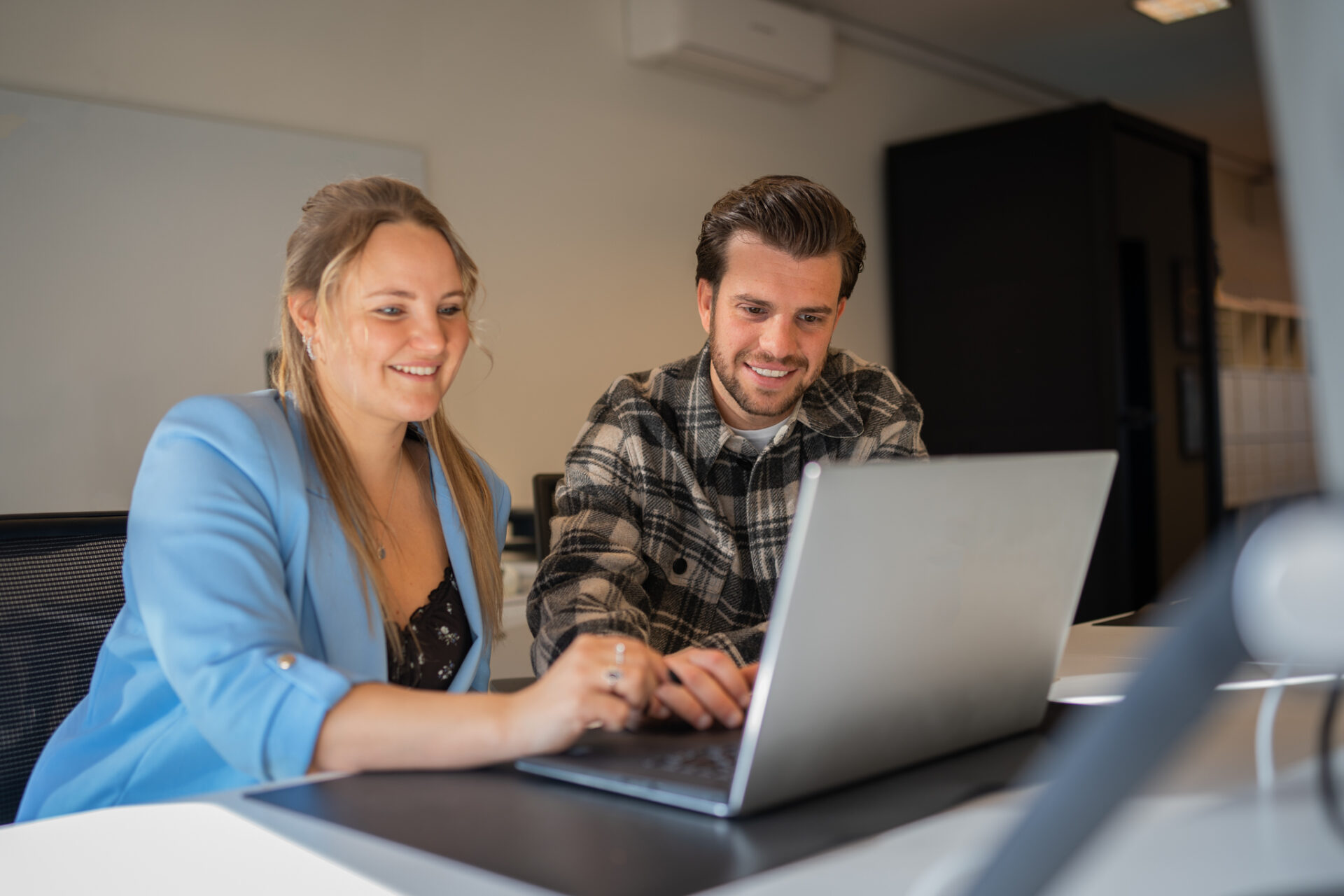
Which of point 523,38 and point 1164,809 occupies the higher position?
point 523,38

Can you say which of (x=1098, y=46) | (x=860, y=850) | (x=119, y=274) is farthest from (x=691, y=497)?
(x=1098, y=46)

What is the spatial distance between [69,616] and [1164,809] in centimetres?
109

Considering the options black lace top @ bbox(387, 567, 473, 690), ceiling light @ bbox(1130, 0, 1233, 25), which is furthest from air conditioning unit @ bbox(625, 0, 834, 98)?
black lace top @ bbox(387, 567, 473, 690)

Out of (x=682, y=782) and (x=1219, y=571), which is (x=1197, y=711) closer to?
(x=1219, y=571)

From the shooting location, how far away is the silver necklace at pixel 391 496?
49.1 inches

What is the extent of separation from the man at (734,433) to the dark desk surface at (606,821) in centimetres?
69

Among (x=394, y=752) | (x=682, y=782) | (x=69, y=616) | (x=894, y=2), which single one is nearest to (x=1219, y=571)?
(x=682, y=782)

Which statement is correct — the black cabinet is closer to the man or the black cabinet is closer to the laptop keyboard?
the man

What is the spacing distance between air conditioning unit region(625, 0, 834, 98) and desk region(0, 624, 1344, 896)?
3.28m

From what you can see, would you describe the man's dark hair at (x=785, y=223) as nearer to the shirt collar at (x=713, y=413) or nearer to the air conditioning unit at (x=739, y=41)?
the shirt collar at (x=713, y=413)

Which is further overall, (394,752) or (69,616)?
(69,616)

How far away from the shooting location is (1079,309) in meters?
4.28

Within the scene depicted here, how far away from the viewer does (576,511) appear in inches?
64.0

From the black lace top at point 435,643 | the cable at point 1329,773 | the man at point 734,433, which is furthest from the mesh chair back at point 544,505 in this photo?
the cable at point 1329,773
